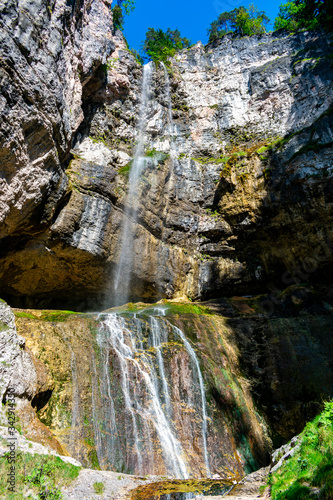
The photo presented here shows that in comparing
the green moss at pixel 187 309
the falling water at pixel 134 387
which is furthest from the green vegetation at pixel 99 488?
the green moss at pixel 187 309

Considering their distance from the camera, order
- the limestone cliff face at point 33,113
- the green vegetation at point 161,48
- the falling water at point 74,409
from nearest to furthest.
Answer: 1. the falling water at point 74,409
2. the limestone cliff face at point 33,113
3. the green vegetation at point 161,48

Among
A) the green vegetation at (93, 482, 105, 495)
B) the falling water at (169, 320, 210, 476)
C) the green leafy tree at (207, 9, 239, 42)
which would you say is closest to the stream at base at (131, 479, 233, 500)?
the green vegetation at (93, 482, 105, 495)

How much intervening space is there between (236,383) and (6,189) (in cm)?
1040

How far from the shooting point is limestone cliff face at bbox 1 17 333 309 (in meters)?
14.9

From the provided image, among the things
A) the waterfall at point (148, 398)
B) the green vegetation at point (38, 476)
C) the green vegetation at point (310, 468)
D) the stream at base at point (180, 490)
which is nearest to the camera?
the green vegetation at point (310, 468)

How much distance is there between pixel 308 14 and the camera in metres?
24.3

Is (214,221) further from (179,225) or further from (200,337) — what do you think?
(200,337)

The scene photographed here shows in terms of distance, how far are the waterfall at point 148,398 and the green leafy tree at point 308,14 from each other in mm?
23742

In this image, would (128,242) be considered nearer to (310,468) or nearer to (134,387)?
(134,387)

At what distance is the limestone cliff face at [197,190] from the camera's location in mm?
14891

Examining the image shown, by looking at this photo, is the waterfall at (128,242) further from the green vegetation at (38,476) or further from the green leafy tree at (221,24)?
the green leafy tree at (221,24)

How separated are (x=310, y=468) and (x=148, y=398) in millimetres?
5674

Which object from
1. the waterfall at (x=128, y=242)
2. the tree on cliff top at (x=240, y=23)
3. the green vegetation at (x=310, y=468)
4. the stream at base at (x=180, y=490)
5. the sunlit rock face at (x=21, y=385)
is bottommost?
the stream at base at (x=180, y=490)

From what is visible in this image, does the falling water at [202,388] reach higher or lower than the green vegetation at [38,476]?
higher
